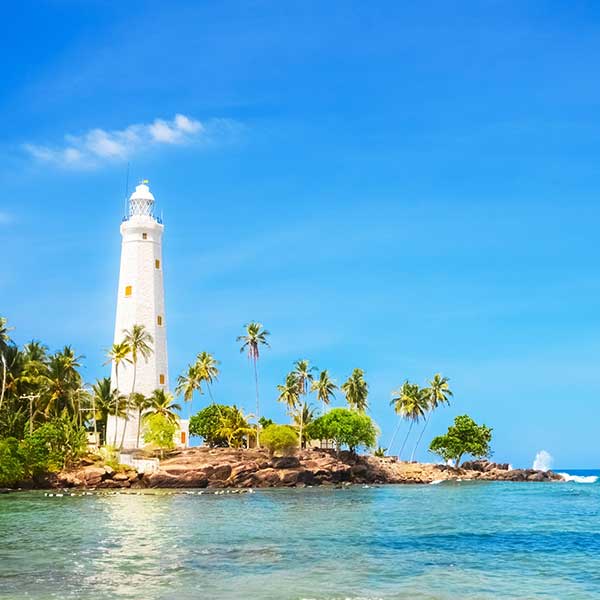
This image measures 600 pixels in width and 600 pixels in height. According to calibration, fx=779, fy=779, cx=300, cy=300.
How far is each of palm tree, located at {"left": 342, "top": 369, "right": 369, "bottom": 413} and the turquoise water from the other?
50672 mm

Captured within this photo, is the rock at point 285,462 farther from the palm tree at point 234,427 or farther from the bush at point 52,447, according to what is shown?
the bush at point 52,447

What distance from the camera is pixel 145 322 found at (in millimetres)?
72250

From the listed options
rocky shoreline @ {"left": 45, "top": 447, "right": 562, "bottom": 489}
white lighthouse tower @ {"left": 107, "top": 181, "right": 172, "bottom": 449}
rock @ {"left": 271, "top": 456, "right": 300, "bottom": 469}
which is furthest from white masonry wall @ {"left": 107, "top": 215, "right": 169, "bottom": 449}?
rock @ {"left": 271, "top": 456, "right": 300, "bottom": 469}

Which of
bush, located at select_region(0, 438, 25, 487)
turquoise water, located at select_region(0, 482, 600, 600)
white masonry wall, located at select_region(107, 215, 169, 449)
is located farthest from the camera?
white masonry wall, located at select_region(107, 215, 169, 449)

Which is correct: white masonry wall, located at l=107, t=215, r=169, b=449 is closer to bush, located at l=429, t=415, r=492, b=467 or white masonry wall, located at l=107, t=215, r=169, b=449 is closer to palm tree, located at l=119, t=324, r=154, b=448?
palm tree, located at l=119, t=324, r=154, b=448

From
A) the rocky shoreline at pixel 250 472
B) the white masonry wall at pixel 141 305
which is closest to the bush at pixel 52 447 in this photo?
the rocky shoreline at pixel 250 472

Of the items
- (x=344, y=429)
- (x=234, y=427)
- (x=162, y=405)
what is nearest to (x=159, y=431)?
(x=162, y=405)

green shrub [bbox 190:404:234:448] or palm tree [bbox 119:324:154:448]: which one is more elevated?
palm tree [bbox 119:324:154:448]

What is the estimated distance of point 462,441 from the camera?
97.7 metres

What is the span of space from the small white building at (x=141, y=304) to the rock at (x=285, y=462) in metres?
9.95

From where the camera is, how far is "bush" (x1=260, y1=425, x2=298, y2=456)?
7438 cm

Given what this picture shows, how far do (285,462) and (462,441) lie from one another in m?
33.1

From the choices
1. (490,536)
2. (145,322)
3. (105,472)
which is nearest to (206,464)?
(105,472)

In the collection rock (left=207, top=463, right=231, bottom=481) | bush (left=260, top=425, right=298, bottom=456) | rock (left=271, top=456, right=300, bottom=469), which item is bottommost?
rock (left=207, top=463, right=231, bottom=481)
